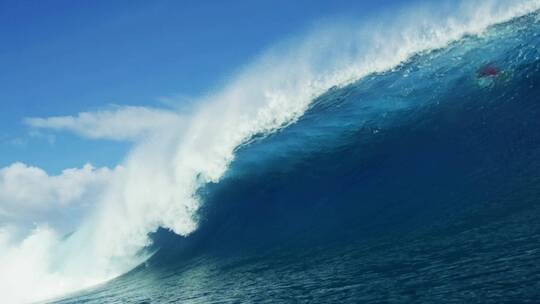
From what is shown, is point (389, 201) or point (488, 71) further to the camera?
point (488, 71)

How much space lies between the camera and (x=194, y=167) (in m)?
21.7

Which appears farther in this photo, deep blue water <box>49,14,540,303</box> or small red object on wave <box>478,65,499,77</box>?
small red object on wave <box>478,65,499,77</box>

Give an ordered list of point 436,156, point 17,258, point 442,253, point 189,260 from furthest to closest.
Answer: point 17,258, point 189,260, point 436,156, point 442,253

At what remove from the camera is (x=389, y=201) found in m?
14.6

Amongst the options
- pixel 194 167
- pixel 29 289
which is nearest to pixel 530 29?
pixel 194 167

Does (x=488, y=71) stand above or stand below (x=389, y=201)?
above

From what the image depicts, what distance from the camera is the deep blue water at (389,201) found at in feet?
27.3

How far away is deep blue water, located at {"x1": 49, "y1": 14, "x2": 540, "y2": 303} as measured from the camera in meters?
8.34

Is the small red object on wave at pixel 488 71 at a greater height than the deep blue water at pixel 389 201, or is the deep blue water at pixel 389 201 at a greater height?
the small red object on wave at pixel 488 71

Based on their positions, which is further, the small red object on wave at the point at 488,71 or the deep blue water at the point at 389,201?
the small red object on wave at the point at 488,71

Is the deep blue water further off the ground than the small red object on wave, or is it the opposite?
the small red object on wave

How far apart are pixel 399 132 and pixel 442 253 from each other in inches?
383

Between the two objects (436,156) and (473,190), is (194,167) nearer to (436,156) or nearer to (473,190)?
(436,156)

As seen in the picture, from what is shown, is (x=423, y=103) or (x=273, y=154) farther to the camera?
(x=273, y=154)
